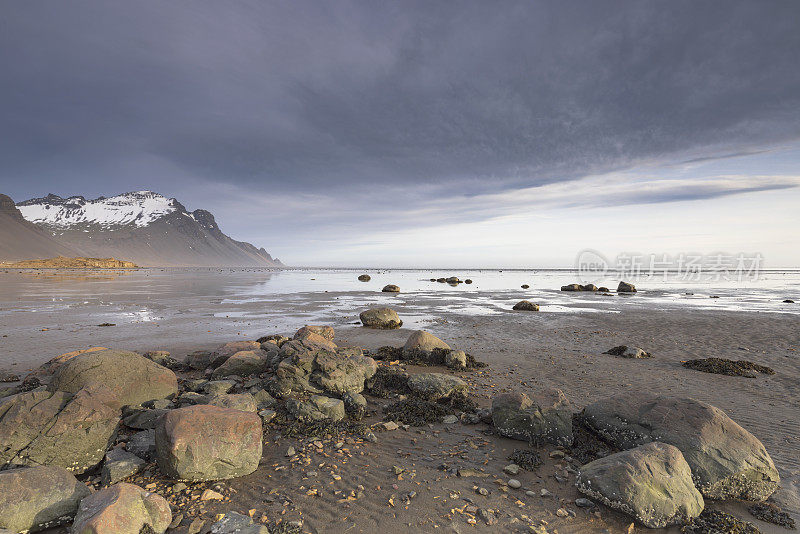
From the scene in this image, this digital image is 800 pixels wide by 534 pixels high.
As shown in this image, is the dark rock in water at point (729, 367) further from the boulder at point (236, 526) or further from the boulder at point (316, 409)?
the boulder at point (236, 526)

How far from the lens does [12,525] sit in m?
Answer: 4.96

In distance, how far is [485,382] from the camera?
40.5ft

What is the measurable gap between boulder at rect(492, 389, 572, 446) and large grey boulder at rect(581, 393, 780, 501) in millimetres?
812

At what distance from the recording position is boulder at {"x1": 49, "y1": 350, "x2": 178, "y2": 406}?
29.6 ft

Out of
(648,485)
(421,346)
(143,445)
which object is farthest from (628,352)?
(143,445)

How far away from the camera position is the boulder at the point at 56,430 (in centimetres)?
662

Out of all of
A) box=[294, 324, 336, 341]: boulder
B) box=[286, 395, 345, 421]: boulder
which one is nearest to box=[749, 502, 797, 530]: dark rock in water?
box=[286, 395, 345, 421]: boulder

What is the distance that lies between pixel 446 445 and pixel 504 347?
1043 cm

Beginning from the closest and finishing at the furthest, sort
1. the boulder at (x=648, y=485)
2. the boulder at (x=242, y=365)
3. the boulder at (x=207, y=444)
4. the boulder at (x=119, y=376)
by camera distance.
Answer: the boulder at (x=648, y=485)
the boulder at (x=207, y=444)
the boulder at (x=119, y=376)
the boulder at (x=242, y=365)

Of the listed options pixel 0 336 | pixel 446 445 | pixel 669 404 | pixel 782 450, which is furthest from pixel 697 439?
pixel 0 336

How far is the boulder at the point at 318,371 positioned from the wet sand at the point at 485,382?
1.60 m

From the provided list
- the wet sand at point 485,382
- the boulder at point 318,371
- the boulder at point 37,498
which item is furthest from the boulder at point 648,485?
the boulder at point 37,498

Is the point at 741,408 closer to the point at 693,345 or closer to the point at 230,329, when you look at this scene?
the point at 693,345

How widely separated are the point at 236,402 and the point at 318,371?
2.83 m
